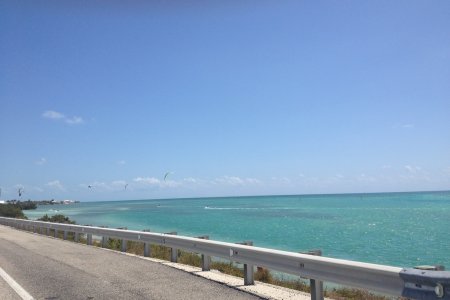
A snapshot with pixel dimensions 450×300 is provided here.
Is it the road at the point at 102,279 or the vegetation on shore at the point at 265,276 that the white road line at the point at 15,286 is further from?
the vegetation on shore at the point at 265,276

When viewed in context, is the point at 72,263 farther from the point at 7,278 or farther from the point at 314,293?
the point at 314,293

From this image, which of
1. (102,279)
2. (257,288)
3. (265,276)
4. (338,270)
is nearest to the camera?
(338,270)

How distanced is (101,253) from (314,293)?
31.1ft

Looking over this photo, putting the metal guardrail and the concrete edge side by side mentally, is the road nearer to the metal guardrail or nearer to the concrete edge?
the concrete edge

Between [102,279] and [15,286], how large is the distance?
167 centimetres

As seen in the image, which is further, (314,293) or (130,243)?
(130,243)

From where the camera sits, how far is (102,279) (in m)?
9.64

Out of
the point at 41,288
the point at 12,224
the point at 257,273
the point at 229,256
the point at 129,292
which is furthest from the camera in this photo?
the point at 12,224

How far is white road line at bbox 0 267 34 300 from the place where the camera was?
813cm

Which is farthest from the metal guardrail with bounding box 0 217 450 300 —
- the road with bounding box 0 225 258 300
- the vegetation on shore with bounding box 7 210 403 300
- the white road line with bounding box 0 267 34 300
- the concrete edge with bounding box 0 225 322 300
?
the white road line with bounding box 0 267 34 300

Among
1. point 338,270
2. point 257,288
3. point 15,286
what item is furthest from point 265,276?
point 15,286

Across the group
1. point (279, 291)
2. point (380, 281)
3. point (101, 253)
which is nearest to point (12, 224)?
point (101, 253)

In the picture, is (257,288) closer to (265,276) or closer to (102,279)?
(265,276)

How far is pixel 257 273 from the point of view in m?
10.6
